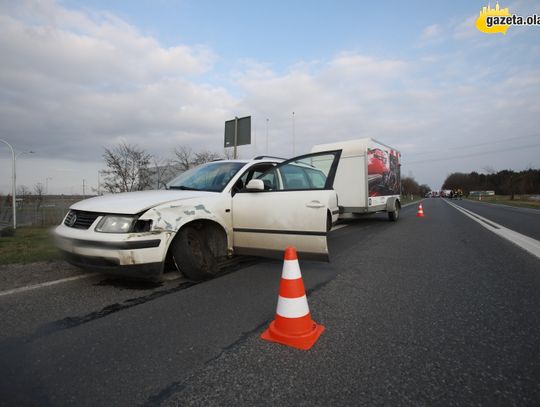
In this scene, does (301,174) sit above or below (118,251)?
above

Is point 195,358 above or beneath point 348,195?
beneath

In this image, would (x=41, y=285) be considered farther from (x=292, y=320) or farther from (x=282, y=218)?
(x=292, y=320)

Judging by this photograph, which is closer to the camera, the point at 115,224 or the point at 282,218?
the point at 115,224

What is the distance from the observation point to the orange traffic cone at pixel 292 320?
2.30 metres

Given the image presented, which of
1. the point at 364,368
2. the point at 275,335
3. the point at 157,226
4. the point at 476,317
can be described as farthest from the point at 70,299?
the point at 476,317

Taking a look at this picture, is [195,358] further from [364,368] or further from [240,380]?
[364,368]

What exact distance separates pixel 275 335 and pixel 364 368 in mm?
713

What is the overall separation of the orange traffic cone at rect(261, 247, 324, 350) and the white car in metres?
1.26

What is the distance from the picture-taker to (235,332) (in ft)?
8.12

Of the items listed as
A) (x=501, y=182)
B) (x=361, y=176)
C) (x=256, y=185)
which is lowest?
(x=256, y=185)

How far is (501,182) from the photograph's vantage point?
103 m

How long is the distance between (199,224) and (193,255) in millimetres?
444

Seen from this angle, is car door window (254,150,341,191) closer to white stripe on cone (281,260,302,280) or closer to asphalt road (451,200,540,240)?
white stripe on cone (281,260,302,280)

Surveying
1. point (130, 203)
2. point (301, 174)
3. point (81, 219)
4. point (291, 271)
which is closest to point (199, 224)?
point (130, 203)
